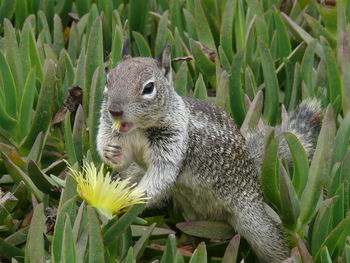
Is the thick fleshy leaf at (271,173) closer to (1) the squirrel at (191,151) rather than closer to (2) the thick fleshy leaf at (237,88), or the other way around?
(1) the squirrel at (191,151)

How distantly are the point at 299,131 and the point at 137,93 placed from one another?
0.98 metres

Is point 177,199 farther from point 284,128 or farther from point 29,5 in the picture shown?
point 29,5

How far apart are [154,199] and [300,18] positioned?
6.37ft

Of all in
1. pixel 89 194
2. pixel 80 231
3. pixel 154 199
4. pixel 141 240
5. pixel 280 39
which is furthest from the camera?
pixel 280 39

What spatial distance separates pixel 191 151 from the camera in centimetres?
333

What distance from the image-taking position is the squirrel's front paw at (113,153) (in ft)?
10.2

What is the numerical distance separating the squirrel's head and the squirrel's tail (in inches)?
23.0

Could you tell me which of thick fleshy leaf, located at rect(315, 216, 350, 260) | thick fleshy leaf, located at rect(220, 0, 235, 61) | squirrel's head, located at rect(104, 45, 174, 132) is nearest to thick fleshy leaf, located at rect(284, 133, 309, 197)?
thick fleshy leaf, located at rect(315, 216, 350, 260)

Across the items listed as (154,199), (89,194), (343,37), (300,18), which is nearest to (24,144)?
(154,199)

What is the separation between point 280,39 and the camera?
4148mm

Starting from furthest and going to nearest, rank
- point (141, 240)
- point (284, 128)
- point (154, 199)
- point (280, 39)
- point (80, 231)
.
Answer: point (280, 39)
point (284, 128)
point (154, 199)
point (141, 240)
point (80, 231)

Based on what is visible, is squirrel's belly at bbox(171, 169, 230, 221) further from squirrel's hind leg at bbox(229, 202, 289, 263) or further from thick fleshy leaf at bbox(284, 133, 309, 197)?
thick fleshy leaf at bbox(284, 133, 309, 197)

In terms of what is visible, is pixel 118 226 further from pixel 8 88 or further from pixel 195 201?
pixel 8 88

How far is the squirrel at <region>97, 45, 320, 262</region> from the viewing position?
3.08 m
